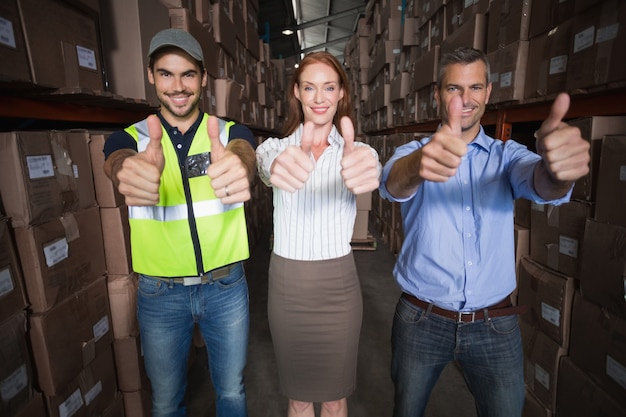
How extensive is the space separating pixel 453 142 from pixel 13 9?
4.99 feet

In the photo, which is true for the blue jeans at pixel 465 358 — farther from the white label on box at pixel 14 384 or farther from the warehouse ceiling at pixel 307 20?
the warehouse ceiling at pixel 307 20

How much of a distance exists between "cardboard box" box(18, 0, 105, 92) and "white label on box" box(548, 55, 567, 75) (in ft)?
6.80

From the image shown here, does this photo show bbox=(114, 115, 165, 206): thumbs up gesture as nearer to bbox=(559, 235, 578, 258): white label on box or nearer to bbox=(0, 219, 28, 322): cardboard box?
bbox=(0, 219, 28, 322): cardboard box

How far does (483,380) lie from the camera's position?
3.94ft

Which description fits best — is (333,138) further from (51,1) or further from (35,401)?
(35,401)

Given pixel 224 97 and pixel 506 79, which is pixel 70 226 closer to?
pixel 224 97

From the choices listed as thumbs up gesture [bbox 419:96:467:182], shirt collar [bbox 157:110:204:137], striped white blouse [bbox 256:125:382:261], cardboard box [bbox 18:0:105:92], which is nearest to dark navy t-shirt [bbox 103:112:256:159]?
shirt collar [bbox 157:110:204:137]

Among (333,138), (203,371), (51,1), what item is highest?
(51,1)

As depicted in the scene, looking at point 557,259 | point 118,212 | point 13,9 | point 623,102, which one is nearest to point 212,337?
point 118,212

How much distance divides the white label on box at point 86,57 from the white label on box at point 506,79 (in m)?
2.12

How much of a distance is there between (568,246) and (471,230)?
28.0 inches

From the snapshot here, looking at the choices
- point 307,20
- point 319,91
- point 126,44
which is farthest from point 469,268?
point 307,20

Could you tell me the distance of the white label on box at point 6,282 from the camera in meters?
1.16

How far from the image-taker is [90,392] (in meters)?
1.55
